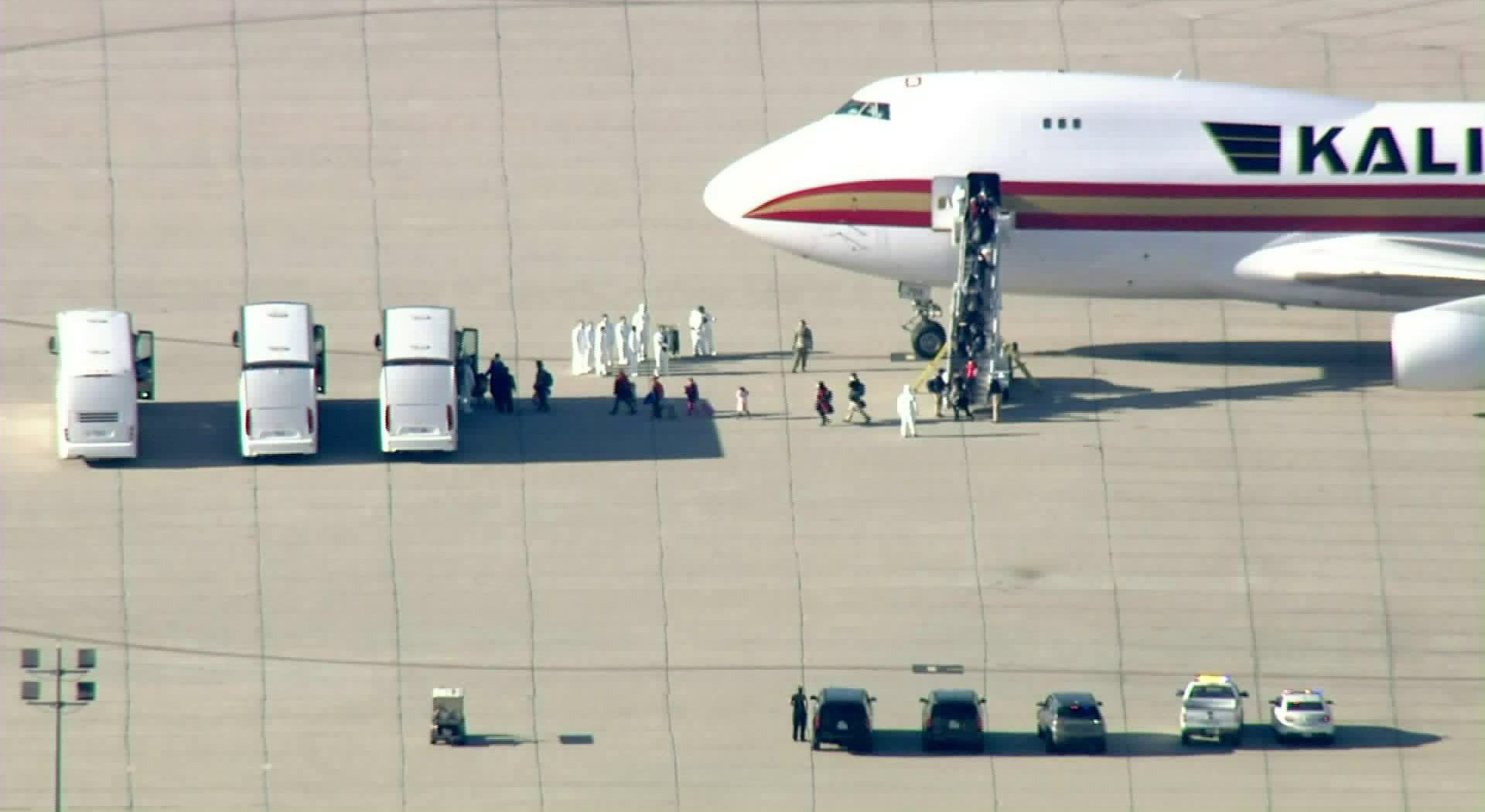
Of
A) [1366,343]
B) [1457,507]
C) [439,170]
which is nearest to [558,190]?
[439,170]

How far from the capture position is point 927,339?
2955 inches

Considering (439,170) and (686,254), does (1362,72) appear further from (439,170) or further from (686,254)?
(439,170)

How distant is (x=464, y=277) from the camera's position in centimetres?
7838

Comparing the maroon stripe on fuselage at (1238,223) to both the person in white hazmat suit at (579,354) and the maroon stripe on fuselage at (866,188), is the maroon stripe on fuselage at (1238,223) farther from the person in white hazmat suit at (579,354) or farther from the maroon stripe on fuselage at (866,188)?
the person in white hazmat suit at (579,354)

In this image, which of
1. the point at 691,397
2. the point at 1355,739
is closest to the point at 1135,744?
the point at 1355,739

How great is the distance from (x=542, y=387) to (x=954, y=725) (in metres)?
18.5

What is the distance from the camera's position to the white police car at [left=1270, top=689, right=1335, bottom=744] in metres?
56.6

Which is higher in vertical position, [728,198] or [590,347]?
[728,198]

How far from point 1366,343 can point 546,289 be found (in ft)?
68.0

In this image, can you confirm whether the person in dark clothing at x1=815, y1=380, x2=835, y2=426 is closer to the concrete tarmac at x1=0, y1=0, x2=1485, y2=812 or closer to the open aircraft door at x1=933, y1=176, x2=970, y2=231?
the concrete tarmac at x1=0, y1=0, x2=1485, y2=812

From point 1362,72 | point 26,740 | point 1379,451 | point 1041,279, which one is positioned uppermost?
point 1362,72

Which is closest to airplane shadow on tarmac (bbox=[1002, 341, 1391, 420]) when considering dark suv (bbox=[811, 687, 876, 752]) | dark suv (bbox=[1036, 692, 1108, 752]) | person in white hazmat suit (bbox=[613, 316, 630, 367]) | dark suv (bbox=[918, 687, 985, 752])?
person in white hazmat suit (bbox=[613, 316, 630, 367])

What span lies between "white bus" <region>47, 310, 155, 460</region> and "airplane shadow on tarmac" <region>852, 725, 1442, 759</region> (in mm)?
19465

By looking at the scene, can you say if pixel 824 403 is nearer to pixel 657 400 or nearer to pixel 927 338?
pixel 657 400
